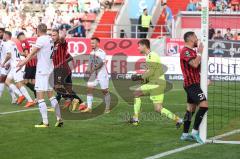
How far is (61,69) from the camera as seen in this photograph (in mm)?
18016

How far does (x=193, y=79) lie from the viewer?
12.3m

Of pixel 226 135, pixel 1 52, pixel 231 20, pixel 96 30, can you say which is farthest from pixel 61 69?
pixel 96 30

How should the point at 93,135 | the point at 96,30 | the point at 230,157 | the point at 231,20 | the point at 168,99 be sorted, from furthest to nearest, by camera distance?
the point at 96,30, the point at 231,20, the point at 168,99, the point at 93,135, the point at 230,157

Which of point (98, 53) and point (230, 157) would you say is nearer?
point (230, 157)

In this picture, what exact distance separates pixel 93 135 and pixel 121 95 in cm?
908

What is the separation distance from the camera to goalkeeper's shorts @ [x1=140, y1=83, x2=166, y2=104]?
1410 centimetres

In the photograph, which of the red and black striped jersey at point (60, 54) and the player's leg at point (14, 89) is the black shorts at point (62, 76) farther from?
the player's leg at point (14, 89)

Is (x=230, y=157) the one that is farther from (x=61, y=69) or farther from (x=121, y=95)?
(x=121, y=95)

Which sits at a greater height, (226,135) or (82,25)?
(82,25)

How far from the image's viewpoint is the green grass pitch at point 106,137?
10961 millimetres

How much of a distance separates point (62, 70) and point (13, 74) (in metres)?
1.97

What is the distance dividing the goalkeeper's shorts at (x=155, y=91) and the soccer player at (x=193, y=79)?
1.68 meters

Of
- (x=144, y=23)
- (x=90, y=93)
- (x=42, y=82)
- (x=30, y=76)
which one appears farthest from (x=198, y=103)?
(x=144, y=23)

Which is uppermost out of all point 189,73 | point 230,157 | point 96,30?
point 96,30
